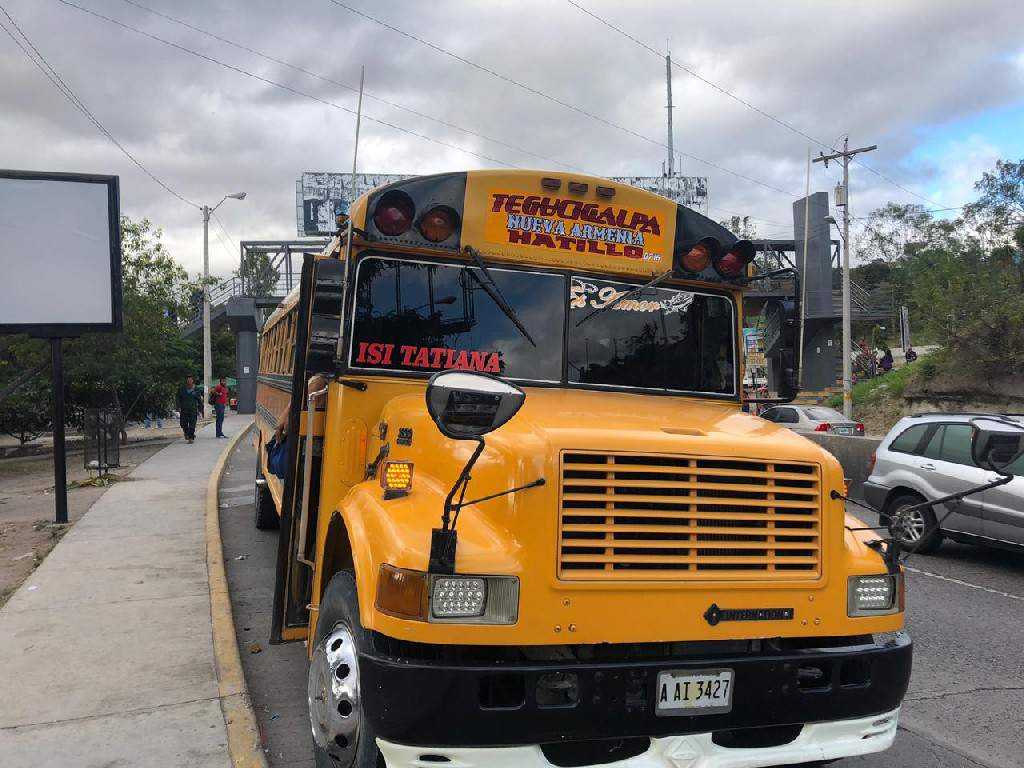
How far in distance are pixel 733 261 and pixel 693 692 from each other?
8.49ft

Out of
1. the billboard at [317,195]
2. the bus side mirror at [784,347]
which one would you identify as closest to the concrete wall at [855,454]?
→ the bus side mirror at [784,347]

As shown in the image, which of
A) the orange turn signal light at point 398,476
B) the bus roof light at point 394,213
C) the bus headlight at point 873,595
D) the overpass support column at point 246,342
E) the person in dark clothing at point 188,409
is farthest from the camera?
the overpass support column at point 246,342

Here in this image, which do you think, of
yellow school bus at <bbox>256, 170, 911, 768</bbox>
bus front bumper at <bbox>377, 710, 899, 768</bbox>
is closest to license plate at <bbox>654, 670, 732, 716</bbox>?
yellow school bus at <bbox>256, 170, 911, 768</bbox>

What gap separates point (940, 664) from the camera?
5.86 metres

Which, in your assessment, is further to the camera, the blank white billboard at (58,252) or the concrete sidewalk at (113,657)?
the blank white billboard at (58,252)

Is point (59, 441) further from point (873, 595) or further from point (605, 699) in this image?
point (873, 595)

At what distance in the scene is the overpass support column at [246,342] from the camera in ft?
131

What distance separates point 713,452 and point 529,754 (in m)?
1.26

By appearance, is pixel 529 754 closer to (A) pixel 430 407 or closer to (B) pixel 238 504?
(A) pixel 430 407

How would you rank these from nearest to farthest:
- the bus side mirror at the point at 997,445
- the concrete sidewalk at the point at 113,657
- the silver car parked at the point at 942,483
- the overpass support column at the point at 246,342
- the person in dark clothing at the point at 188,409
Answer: the bus side mirror at the point at 997,445 → the concrete sidewalk at the point at 113,657 → the silver car parked at the point at 942,483 → the person in dark clothing at the point at 188,409 → the overpass support column at the point at 246,342

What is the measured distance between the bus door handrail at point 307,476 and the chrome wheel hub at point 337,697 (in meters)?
0.95

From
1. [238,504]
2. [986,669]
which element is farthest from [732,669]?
[238,504]

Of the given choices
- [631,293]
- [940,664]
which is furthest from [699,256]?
[940,664]

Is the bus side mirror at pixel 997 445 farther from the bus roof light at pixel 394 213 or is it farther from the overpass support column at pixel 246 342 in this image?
the overpass support column at pixel 246 342
